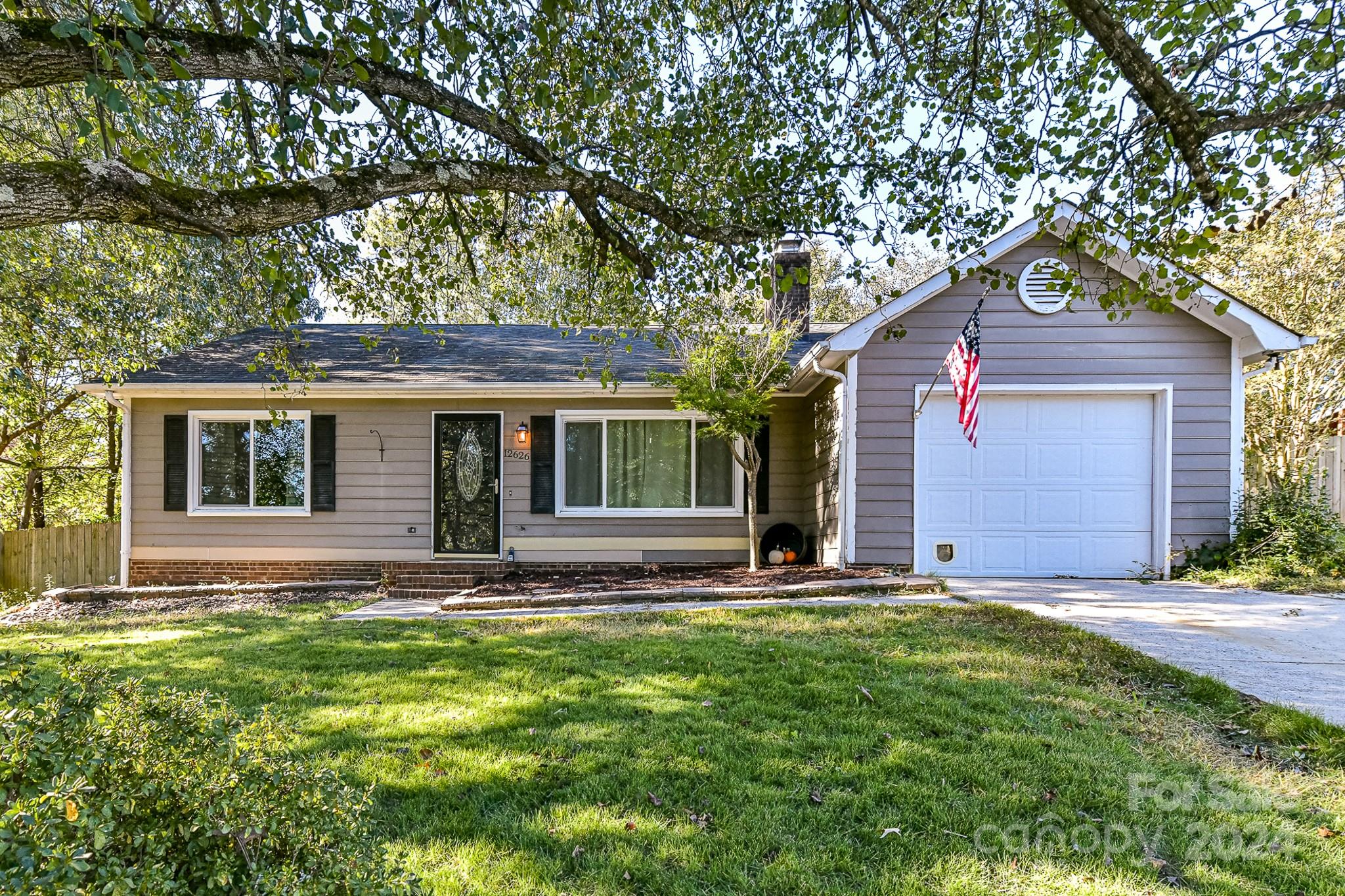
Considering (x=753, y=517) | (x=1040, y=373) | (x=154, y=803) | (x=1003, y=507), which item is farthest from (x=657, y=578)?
(x=154, y=803)

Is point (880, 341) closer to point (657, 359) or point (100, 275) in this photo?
point (657, 359)

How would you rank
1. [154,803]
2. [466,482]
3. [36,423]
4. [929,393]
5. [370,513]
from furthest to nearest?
1. [36,423]
2. [466,482]
3. [370,513]
4. [929,393]
5. [154,803]

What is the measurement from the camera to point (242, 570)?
8922 millimetres

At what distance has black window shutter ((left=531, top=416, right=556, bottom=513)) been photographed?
29.5ft

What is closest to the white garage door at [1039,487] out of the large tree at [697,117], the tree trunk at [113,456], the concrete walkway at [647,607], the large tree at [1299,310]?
the concrete walkway at [647,607]

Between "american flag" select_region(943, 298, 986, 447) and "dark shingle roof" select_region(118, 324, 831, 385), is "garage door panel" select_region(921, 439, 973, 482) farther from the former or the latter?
"dark shingle roof" select_region(118, 324, 831, 385)

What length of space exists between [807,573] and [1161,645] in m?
3.66

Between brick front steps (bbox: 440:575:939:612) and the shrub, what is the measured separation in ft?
16.0

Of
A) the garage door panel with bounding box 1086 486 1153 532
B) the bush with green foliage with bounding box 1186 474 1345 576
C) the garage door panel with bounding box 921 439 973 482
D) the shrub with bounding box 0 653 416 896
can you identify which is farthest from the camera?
the garage door panel with bounding box 921 439 973 482

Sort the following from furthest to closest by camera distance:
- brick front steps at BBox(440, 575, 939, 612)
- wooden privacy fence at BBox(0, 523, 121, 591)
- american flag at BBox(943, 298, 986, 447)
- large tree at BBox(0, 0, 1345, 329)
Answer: wooden privacy fence at BBox(0, 523, 121, 591)
brick front steps at BBox(440, 575, 939, 612)
american flag at BBox(943, 298, 986, 447)
large tree at BBox(0, 0, 1345, 329)

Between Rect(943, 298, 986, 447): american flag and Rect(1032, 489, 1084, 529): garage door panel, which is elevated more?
Rect(943, 298, 986, 447): american flag

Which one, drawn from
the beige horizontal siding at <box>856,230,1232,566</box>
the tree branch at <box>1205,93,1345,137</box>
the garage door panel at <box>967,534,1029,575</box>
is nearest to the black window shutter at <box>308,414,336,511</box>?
the beige horizontal siding at <box>856,230,1232,566</box>

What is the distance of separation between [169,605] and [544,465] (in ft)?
15.2

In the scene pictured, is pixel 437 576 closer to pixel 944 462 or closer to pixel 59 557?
pixel 944 462
